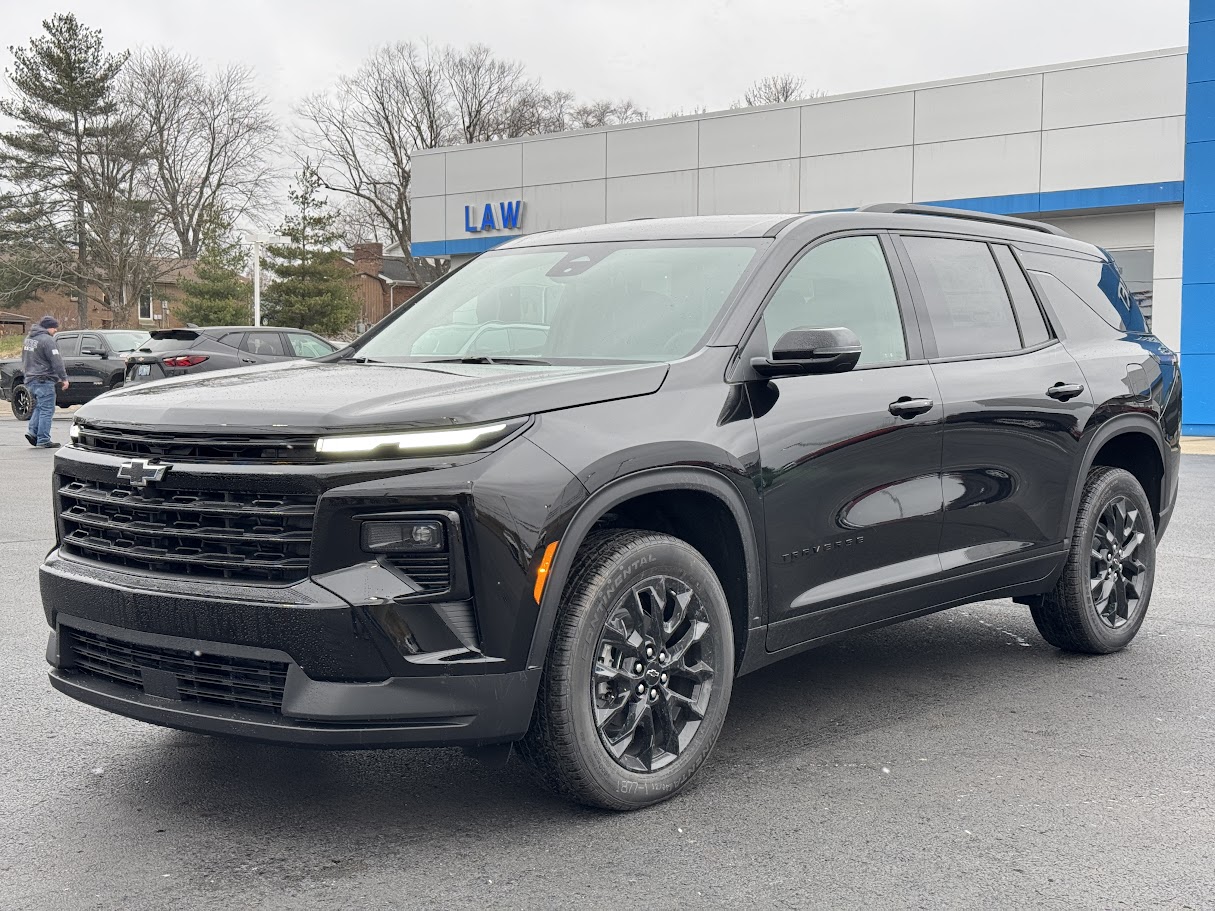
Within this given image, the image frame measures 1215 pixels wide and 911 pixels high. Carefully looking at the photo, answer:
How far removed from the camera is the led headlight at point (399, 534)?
3.45 m

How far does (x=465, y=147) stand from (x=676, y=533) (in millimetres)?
34589

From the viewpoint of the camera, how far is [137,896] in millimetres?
3324

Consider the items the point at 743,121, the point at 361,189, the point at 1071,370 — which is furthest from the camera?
the point at 361,189

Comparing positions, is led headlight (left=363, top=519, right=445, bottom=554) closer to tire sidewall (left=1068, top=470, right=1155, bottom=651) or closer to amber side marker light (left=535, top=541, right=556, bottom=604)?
amber side marker light (left=535, top=541, right=556, bottom=604)

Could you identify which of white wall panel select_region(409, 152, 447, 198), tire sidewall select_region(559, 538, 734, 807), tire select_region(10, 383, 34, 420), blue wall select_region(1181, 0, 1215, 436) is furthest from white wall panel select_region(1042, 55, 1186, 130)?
tire sidewall select_region(559, 538, 734, 807)

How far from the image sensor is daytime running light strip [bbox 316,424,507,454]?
11.4 ft

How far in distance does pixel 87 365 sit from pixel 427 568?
23935mm

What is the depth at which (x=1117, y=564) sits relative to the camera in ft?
19.9

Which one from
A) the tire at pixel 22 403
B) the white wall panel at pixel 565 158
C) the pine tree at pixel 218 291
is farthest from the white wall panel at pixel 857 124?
the pine tree at pixel 218 291

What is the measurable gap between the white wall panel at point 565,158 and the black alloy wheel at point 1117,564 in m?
28.8

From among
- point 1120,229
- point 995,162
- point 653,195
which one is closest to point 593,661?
point 1120,229

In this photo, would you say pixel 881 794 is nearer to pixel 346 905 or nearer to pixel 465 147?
pixel 346 905

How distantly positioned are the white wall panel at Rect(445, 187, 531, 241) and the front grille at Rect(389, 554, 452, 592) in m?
31.7

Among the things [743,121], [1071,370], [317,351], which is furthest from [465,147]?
[1071,370]
